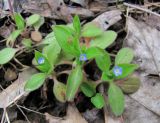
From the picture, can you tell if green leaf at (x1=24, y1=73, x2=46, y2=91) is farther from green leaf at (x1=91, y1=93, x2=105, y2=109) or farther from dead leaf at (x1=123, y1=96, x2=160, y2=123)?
dead leaf at (x1=123, y1=96, x2=160, y2=123)

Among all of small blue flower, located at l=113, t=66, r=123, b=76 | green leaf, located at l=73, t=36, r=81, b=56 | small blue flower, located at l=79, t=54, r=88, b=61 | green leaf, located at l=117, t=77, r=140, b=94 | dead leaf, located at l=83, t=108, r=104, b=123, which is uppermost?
green leaf, located at l=73, t=36, r=81, b=56

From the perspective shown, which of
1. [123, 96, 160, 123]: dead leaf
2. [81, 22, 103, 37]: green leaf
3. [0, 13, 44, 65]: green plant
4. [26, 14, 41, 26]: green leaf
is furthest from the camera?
[26, 14, 41, 26]: green leaf

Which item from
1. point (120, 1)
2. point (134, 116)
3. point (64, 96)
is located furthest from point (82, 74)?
point (120, 1)

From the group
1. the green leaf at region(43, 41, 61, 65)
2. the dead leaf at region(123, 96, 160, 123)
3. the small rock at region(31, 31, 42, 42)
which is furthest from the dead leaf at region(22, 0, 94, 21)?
the dead leaf at region(123, 96, 160, 123)

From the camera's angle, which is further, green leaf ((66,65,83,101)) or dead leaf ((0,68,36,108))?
dead leaf ((0,68,36,108))

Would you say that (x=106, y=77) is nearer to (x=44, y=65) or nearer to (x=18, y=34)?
(x=44, y=65)

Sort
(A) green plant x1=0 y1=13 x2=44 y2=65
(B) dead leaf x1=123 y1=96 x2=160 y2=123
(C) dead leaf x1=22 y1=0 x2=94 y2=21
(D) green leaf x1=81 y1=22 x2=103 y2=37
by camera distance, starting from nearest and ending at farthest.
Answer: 1. (B) dead leaf x1=123 y1=96 x2=160 y2=123
2. (D) green leaf x1=81 y1=22 x2=103 y2=37
3. (A) green plant x1=0 y1=13 x2=44 y2=65
4. (C) dead leaf x1=22 y1=0 x2=94 y2=21

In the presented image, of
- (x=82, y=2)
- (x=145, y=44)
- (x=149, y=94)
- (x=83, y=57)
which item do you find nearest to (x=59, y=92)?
(x=83, y=57)
